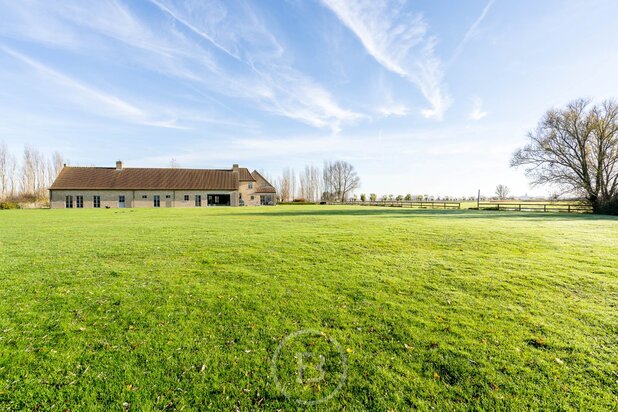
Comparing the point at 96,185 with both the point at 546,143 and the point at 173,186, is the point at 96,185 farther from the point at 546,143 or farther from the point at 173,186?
the point at 546,143

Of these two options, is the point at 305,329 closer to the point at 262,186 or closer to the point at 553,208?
the point at 553,208

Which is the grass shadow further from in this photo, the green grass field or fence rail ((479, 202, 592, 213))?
the green grass field

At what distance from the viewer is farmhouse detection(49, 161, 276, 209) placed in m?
42.4

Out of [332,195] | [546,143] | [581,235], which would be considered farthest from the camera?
[332,195]

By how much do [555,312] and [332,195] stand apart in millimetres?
77847

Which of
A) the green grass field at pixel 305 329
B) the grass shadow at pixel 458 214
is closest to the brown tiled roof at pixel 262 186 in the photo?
the grass shadow at pixel 458 214

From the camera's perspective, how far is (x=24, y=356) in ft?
11.8

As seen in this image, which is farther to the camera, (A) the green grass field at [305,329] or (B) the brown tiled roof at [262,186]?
(B) the brown tiled roof at [262,186]

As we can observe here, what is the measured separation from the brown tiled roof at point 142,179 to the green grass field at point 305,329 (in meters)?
40.9

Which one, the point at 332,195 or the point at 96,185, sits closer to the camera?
the point at 96,185

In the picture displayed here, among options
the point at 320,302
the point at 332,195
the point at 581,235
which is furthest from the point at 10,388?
the point at 332,195

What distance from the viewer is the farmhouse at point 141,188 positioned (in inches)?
1670

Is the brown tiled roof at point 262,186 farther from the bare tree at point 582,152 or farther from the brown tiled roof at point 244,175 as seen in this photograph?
the bare tree at point 582,152

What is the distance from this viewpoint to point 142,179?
46.1 meters
